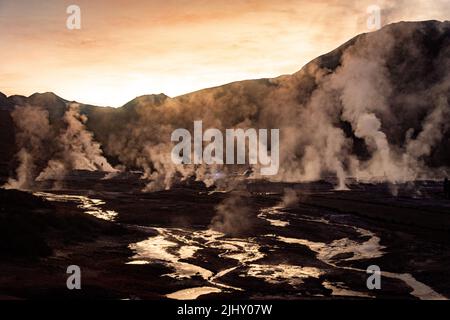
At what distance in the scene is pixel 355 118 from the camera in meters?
106

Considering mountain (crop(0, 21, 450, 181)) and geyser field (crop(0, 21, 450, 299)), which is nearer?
geyser field (crop(0, 21, 450, 299))

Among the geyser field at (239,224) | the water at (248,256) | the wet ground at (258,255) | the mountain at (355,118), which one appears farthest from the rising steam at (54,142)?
the water at (248,256)

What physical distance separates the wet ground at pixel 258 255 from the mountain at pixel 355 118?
35.8 meters

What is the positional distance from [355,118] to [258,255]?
8328 centimetres

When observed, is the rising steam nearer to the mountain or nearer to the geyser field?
the geyser field

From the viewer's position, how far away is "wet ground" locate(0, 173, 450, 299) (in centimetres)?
2016

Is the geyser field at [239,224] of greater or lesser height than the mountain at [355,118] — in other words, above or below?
below

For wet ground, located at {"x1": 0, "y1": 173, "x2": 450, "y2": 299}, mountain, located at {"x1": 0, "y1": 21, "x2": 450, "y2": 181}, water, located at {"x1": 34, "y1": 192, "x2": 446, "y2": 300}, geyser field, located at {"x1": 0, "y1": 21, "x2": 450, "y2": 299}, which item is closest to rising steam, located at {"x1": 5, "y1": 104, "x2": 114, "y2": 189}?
geyser field, located at {"x1": 0, "y1": 21, "x2": 450, "y2": 299}

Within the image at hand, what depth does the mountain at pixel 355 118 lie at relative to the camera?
341 feet

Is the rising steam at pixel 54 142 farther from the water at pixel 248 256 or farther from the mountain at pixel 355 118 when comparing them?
the water at pixel 248 256

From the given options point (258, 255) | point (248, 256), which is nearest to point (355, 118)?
point (258, 255)

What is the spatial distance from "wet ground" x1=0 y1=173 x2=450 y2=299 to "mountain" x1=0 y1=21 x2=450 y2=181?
35.8 metres

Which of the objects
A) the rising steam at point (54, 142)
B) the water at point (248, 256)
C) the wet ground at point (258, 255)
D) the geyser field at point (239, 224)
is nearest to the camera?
the wet ground at point (258, 255)

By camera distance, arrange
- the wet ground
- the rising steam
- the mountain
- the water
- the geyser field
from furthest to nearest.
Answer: the mountain → the rising steam → the geyser field → the water → the wet ground
